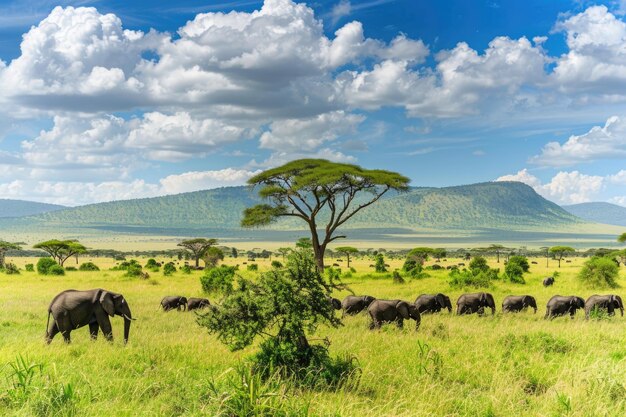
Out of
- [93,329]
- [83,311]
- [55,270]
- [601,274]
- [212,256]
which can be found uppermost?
[83,311]

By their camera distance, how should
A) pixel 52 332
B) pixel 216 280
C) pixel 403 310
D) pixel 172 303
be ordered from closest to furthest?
pixel 52 332, pixel 403 310, pixel 172 303, pixel 216 280

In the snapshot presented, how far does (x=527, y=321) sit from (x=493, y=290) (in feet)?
43.0

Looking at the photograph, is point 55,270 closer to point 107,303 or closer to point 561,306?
point 107,303

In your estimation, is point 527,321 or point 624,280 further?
point 624,280

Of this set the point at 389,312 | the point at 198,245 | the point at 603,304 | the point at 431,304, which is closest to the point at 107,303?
the point at 389,312

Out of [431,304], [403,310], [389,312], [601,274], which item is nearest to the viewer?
[389,312]

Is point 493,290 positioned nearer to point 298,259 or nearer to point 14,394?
point 298,259

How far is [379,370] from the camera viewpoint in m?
10.6

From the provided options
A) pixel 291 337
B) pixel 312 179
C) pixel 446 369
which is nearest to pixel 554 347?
pixel 446 369

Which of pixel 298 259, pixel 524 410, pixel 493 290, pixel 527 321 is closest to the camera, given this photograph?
pixel 524 410

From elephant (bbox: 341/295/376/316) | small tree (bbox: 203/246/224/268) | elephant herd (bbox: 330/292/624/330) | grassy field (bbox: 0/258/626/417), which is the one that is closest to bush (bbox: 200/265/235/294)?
elephant herd (bbox: 330/292/624/330)

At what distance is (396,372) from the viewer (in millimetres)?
10328

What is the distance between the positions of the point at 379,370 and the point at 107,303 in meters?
7.62

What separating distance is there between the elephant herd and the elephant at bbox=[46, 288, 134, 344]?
287 inches
